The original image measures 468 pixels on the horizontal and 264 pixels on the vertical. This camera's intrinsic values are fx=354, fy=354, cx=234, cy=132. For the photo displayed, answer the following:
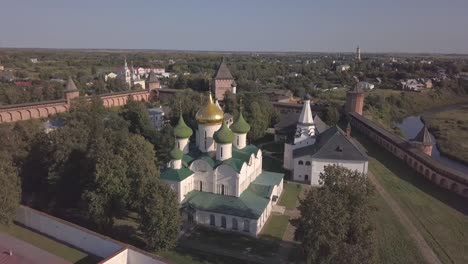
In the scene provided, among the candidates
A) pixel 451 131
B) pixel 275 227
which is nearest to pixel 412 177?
pixel 275 227

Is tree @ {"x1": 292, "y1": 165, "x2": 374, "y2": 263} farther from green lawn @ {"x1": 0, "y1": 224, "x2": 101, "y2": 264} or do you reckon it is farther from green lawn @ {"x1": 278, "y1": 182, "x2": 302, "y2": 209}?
green lawn @ {"x1": 0, "y1": 224, "x2": 101, "y2": 264}

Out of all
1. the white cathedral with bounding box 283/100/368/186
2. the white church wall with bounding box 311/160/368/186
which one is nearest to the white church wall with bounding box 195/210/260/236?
the white church wall with bounding box 311/160/368/186

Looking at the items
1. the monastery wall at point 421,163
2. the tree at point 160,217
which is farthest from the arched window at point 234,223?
the monastery wall at point 421,163

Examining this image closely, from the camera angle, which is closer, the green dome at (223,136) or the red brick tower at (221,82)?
the green dome at (223,136)

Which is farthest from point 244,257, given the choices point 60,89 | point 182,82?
point 182,82

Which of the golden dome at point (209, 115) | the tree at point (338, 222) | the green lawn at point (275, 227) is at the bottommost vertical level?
the green lawn at point (275, 227)

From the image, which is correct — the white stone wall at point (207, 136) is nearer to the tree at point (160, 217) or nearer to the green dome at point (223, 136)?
the green dome at point (223, 136)

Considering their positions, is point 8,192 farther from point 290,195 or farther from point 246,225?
point 290,195
